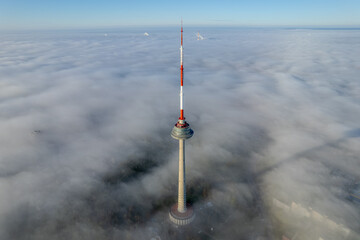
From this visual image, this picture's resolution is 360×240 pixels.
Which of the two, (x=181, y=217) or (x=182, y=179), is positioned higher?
(x=182, y=179)

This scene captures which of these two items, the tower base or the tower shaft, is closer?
the tower shaft

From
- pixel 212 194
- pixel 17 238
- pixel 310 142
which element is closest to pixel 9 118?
pixel 17 238

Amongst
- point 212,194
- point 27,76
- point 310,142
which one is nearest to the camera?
point 212,194

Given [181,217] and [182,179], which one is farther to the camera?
[181,217]

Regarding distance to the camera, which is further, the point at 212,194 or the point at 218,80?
the point at 218,80

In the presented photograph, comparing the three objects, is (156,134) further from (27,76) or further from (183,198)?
(27,76)

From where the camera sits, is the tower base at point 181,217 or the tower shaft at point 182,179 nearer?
the tower shaft at point 182,179

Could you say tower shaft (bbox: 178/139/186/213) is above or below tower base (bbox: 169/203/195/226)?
above

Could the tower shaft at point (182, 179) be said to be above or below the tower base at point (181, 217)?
above
